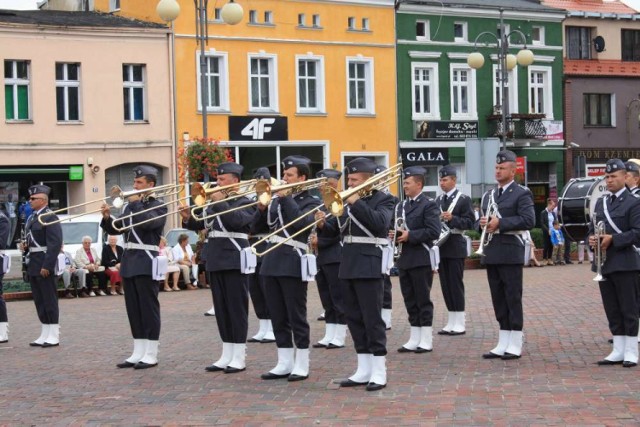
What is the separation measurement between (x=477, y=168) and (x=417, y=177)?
511 inches

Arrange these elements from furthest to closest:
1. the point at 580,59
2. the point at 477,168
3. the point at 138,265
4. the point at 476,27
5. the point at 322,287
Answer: the point at 580,59
the point at 476,27
the point at 477,168
the point at 322,287
the point at 138,265

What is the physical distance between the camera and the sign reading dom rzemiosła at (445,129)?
4644 cm

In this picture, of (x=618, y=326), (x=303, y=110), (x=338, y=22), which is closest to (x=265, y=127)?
(x=303, y=110)

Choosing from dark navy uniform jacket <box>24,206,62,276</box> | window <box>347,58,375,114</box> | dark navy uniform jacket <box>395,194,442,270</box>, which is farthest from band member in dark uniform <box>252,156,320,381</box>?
window <box>347,58,375,114</box>

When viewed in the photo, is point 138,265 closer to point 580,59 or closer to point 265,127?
point 265,127

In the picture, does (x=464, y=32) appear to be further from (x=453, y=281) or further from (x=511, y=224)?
(x=511, y=224)

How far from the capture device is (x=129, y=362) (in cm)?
1390

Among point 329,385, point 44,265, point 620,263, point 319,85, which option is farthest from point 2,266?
point 319,85

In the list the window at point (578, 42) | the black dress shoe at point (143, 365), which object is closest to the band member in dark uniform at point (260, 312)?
the black dress shoe at point (143, 365)

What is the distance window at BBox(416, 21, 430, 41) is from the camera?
153ft

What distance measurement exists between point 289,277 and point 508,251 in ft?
8.38

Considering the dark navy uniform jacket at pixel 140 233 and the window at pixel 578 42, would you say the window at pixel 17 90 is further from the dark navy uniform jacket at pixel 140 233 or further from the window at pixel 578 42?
the dark navy uniform jacket at pixel 140 233

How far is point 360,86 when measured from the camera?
45375mm

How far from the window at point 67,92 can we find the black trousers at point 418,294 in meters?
25.6
